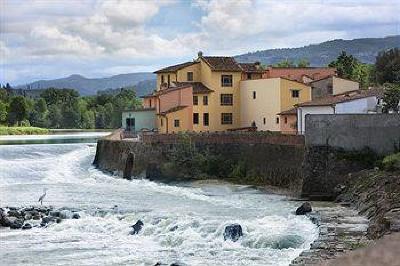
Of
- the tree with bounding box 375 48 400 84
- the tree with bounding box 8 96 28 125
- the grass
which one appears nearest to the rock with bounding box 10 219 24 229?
the tree with bounding box 375 48 400 84

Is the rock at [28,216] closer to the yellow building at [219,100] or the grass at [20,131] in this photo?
the yellow building at [219,100]

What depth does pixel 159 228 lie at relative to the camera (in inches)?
942

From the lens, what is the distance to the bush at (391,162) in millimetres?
28017

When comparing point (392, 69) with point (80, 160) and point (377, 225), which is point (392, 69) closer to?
point (80, 160)

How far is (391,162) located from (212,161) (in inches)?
526

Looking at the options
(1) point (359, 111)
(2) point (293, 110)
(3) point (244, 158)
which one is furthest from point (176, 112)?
(1) point (359, 111)

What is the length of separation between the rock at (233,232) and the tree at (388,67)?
4014cm

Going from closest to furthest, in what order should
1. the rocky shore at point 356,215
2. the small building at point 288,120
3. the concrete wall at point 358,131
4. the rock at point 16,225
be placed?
1. the rocky shore at point 356,215
2. the rock at point 16,225
3. the concrete wall at point 358,131
4. the small building at point 288,120

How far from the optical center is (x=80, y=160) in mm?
56469

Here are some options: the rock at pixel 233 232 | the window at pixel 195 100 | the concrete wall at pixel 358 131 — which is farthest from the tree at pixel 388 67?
the rock at pixel 233 232

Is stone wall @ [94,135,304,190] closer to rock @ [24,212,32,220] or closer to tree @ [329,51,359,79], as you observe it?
rock @ [24,212,32,220]

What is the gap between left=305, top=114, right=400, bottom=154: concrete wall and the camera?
3084 centimetres

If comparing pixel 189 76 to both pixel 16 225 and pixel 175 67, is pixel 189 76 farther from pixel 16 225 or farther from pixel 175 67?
pixel 16 225

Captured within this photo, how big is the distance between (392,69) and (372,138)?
31.9 m
